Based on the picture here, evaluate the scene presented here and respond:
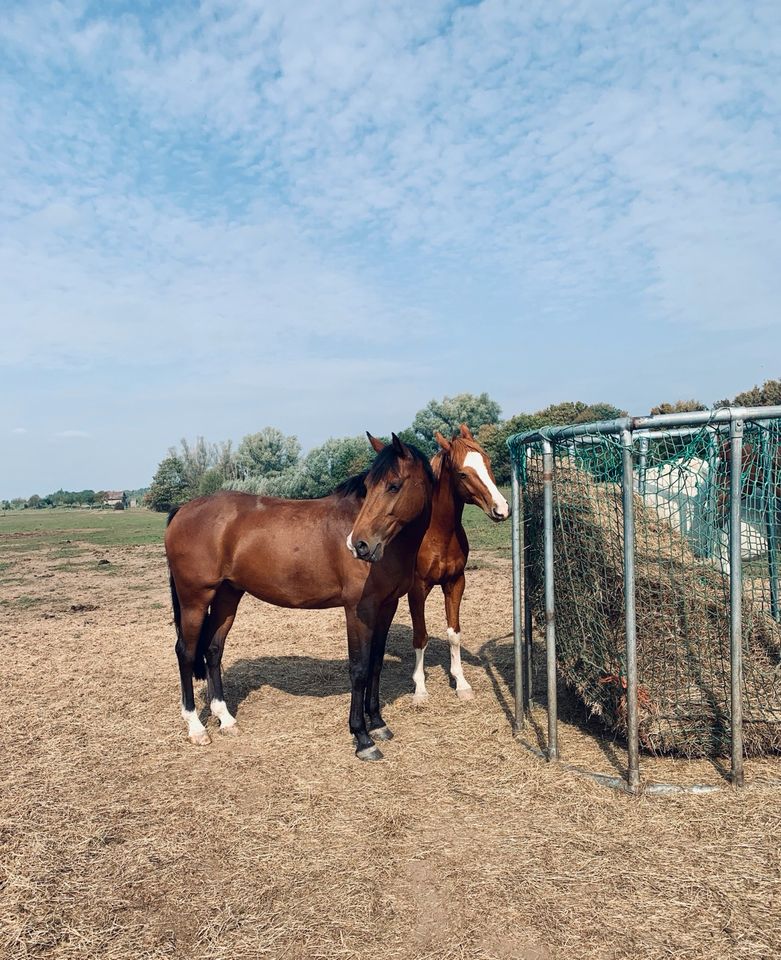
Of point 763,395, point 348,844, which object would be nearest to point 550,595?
point 348,844

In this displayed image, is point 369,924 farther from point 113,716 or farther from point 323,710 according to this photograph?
point 113,716

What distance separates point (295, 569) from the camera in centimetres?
488

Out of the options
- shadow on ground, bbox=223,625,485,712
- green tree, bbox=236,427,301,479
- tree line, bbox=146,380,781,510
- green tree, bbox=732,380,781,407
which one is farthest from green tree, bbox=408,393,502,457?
shadow on ground, bbox=223,625,485,712

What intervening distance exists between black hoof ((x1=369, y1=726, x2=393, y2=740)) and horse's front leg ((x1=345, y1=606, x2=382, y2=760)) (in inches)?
7.4

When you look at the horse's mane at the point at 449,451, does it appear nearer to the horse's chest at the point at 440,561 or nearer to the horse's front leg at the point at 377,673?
the horse's chest at the point at 440,561

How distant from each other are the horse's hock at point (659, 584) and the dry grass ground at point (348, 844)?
40 cm

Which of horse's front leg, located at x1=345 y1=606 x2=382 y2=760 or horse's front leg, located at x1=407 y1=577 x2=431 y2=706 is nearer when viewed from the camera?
horse's front leg, located at x1=345 y1=606 x2=382 y2=760

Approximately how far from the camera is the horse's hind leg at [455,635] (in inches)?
220

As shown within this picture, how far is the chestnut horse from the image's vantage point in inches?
203

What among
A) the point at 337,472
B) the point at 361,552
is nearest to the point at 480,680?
the point at 361,552

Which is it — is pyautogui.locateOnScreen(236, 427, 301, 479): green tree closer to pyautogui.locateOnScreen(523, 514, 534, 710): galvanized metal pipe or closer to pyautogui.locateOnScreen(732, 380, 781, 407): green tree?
pyautogui.locateOnScreen(732, 380, 781, 407): green tree

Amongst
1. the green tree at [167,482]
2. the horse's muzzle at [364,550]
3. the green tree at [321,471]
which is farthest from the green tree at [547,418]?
the horse's muzzle at [364,550]

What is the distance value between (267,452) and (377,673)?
135ft

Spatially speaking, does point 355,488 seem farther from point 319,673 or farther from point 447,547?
point 319,673
